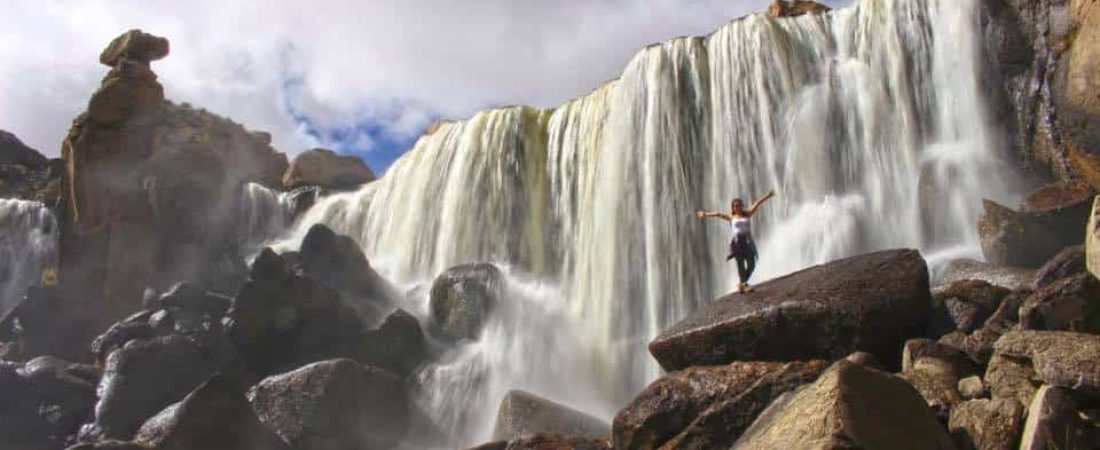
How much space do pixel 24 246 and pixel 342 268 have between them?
63.2 feet

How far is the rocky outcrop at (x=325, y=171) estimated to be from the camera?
122 feet

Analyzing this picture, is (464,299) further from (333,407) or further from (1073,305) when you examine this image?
(1073,305)

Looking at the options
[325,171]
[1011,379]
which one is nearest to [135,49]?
[325,171]

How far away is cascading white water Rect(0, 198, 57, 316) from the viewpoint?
3394cm

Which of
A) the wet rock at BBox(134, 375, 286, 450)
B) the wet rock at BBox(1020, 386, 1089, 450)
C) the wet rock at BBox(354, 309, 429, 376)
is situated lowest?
the wet rock at BBox(1020, 386, 1089, 450)

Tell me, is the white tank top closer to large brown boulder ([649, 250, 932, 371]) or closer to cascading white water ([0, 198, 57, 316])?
large brown boulder ([649, 250, 932, 371])

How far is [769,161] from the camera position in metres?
20.3

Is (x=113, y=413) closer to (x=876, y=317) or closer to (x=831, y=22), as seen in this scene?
(x=876, y=317)

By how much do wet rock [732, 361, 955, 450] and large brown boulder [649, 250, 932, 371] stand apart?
10.3 feet

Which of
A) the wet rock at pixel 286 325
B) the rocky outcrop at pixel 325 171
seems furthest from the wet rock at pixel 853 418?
the rocky outcrop at pixel 325 171

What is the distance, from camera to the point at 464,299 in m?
20.1

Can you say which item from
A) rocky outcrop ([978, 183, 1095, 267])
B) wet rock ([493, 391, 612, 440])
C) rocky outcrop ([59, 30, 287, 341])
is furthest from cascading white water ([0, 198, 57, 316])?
rocky outcrop ([978, 183, 1095, 267])

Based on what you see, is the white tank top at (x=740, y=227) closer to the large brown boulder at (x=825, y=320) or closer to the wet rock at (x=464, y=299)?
the large brown boulder at (x=825, y=320)

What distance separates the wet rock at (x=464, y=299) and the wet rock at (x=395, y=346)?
1.49m
